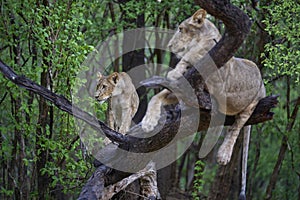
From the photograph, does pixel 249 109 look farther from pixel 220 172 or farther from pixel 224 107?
pixel 220 172

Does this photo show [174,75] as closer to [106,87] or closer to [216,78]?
[216,78]

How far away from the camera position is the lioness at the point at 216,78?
5906mm

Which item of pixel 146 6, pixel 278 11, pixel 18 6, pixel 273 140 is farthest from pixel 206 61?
pixel 273 140

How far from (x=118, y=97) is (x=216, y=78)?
1.01m

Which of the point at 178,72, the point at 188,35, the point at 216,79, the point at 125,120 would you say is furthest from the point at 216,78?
the point at 125,120

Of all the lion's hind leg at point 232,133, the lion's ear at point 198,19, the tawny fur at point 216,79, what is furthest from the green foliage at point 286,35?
the lion's ear at point 198,19

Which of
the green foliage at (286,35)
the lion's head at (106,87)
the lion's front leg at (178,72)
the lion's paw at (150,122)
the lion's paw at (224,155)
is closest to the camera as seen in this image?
the lion's paw at (150,122)

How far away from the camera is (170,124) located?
582cm

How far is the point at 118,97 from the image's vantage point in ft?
20.2

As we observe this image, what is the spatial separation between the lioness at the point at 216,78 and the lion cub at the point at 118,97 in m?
0.40

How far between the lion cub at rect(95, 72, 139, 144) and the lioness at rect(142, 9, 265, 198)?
40 centimetres

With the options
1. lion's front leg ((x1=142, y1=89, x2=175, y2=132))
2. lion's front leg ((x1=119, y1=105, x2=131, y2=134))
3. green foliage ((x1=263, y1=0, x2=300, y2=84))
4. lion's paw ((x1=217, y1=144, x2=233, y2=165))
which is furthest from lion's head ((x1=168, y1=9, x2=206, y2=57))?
green foliage ((x1=263, y1=0, x2=300, y2=84))

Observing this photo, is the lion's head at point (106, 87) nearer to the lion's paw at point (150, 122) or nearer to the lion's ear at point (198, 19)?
the lion's paw at point (150, 122)

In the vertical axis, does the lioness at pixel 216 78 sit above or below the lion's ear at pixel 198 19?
below
